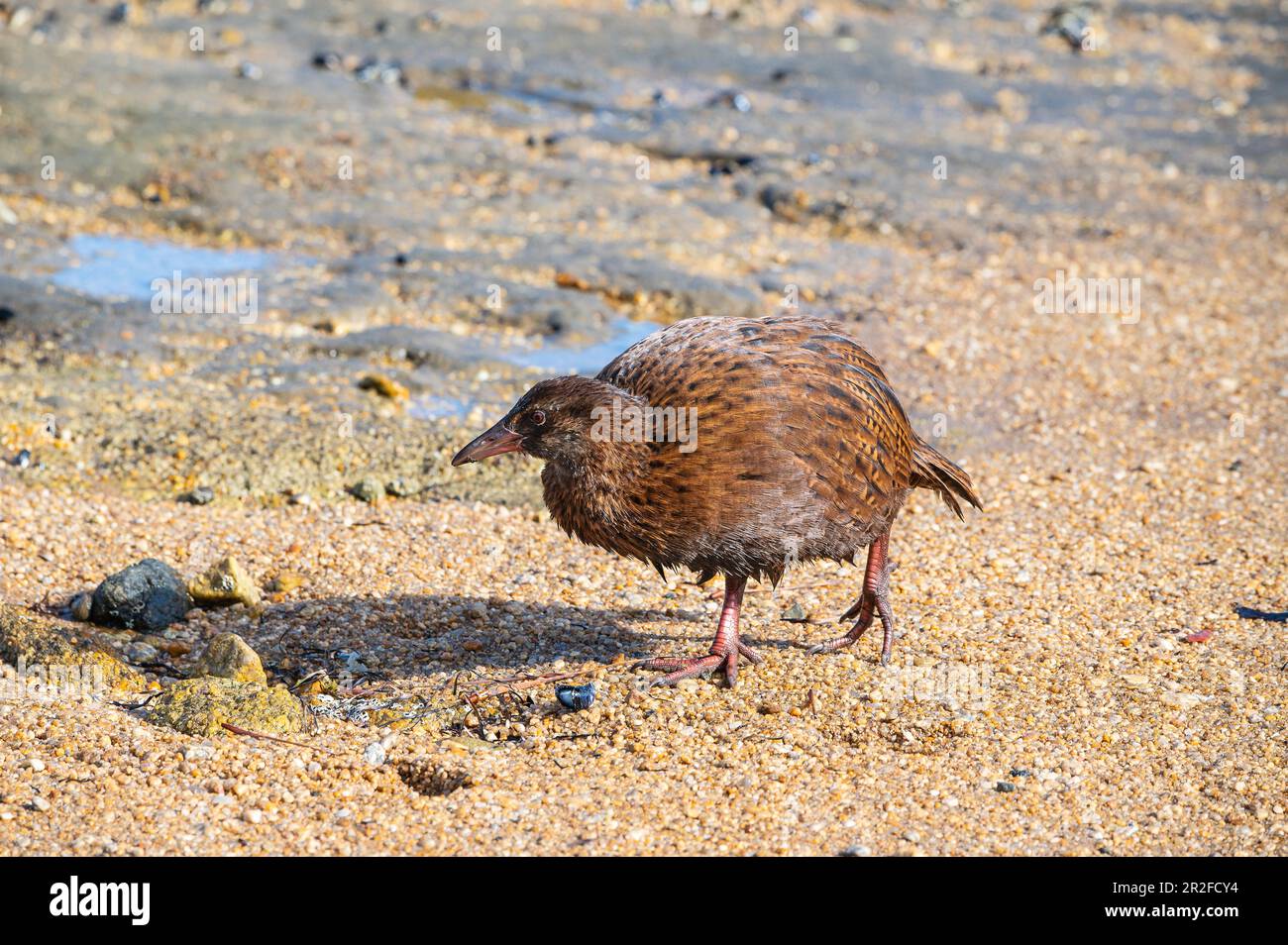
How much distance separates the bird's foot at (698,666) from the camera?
18.1ft

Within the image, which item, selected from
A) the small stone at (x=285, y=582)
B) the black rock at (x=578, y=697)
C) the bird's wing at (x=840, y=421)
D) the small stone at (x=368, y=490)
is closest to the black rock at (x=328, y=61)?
the small stone at (x=368, y=490)

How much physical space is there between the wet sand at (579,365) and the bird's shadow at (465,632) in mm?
23

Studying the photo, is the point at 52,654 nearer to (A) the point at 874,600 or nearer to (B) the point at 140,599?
(B) the point at 140,599

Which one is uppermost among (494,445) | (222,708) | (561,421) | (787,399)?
(787,399)

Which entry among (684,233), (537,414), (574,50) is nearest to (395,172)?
(684,233)

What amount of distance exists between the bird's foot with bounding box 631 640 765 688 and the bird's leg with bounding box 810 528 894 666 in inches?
19.4

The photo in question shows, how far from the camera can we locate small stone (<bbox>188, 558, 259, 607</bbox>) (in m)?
6.09

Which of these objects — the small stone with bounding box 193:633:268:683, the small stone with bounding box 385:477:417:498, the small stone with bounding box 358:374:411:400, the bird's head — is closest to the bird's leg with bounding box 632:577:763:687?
the bird's head

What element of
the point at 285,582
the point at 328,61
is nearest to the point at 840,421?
Answer: the point at 285,582

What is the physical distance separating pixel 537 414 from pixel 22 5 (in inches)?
→ 483

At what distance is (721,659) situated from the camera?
5555 millimetres

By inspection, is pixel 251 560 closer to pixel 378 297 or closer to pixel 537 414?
pixel 537 414

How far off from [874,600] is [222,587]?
282cm

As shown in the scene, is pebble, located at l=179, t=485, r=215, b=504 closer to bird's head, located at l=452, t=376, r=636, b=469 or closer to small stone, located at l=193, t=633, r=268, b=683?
small stone, located at l=193, t=633, r=268, b=683
